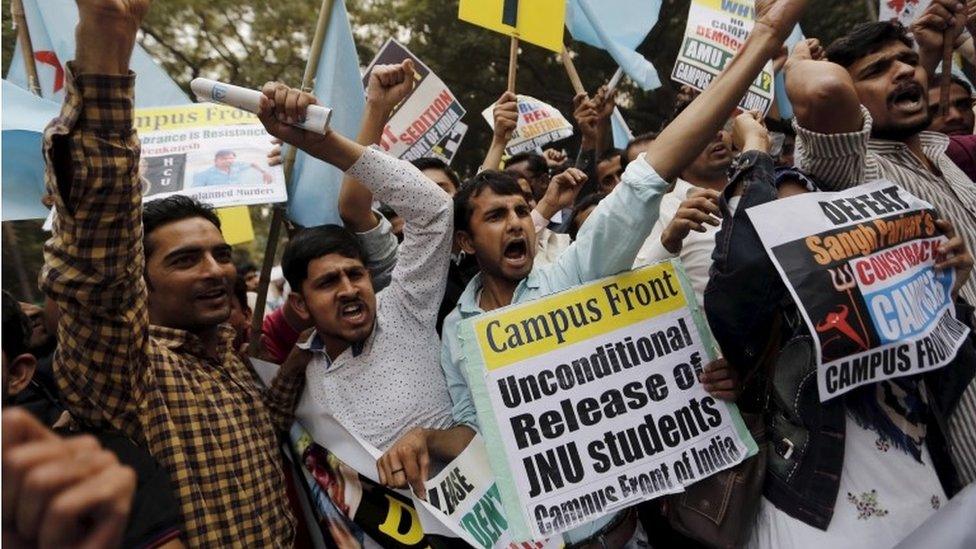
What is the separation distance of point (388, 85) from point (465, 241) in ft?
1.84

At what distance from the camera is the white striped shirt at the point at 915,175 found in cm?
193

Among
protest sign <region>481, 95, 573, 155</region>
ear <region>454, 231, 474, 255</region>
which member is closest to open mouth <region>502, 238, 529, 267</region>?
ear <region>454, 231, 474, 255</region>

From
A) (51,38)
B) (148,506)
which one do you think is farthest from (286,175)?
(148,506)

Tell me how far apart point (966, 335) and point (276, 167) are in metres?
2.43

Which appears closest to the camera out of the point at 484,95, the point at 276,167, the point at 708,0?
the point at 276,167

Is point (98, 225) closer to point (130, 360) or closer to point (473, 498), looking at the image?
point (130, 360)

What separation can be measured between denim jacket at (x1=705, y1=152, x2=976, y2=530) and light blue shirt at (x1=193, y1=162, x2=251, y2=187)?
6.61ft

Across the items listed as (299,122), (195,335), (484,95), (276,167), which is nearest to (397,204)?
(299,122)

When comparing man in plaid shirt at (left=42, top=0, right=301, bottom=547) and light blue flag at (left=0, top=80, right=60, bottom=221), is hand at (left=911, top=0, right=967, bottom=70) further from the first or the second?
light blue flag at (left=0, top=80, right=60, bottom=221)

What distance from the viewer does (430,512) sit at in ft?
7.07

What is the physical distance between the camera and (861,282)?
1795 millimetres

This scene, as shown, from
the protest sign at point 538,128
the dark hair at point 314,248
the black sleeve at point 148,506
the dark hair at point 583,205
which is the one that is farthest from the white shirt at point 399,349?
the protest sign at point 538,128

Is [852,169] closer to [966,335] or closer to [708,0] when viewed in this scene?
[966,335]

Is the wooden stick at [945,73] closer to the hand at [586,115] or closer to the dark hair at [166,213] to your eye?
the hand at [586,115]
